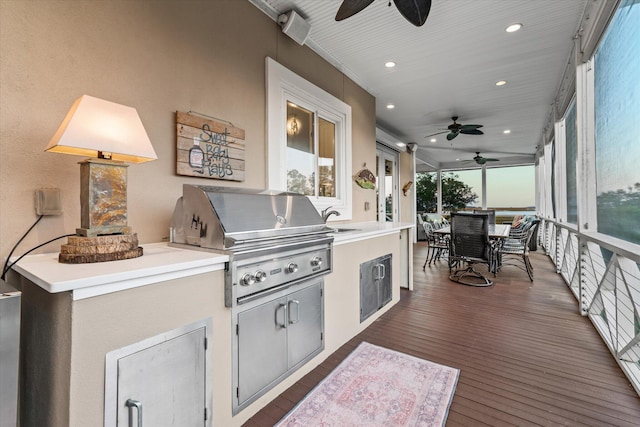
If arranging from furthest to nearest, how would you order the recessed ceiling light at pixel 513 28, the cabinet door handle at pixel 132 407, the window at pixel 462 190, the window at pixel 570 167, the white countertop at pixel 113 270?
the window at pixel 462 190, the window at pixel 570 167, the recessed ceiling light at pixel 513 28, the cabinet door handle at pixel 132 407, the white countertop at pixel 113 270

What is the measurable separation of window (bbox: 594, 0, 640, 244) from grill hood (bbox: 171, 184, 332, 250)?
2.46 metres

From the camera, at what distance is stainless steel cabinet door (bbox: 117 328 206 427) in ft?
3.47

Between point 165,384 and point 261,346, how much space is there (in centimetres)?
53

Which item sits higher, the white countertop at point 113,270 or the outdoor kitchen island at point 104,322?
the white countertop at point 113,270

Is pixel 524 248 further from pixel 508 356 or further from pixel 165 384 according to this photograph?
pixel 165 384

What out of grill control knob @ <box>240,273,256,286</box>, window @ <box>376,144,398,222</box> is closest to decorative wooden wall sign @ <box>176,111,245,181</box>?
grill control knob @ <box>240,273,256,286</box>

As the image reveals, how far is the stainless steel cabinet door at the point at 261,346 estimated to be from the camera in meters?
1.50

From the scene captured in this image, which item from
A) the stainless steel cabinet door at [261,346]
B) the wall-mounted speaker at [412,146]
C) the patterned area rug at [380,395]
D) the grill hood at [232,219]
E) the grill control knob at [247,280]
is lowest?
the patterned area rug at [380,395]

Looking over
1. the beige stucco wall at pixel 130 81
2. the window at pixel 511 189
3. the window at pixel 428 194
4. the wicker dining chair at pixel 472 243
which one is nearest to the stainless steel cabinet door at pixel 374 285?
the beige stucco wall at pixel 130 81

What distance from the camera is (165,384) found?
1.16 metres

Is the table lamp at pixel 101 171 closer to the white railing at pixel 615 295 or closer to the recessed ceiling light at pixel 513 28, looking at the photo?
the white railing at pixel 615 295

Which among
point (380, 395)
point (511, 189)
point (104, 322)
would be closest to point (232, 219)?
point (104, 322)

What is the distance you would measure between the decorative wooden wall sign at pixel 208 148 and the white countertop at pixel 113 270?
0.73m

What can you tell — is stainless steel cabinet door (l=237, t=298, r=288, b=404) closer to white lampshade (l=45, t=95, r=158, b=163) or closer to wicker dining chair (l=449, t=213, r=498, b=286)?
white lampshade (l=45, t=95, r=158, b=163)
